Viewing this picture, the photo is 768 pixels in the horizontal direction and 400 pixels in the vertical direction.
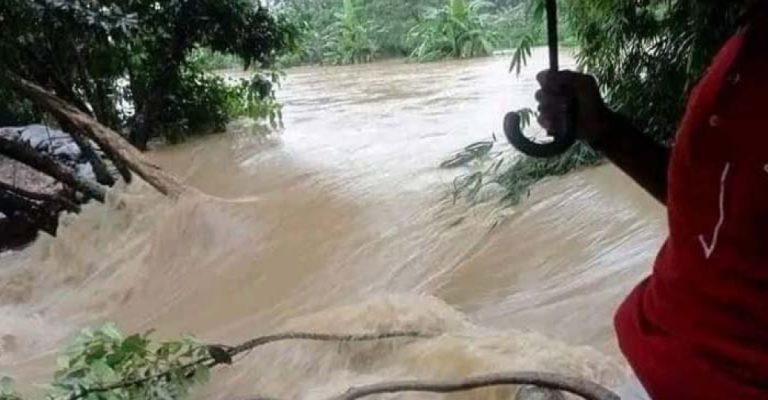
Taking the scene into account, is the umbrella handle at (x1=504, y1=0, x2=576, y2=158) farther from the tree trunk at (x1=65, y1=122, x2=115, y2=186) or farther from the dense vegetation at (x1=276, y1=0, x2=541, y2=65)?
the dense vegetation at (x1=276, y1=0, x2=541, y2=65)

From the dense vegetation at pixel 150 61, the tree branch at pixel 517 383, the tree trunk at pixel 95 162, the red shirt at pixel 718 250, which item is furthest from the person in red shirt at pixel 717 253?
the tree trunk at pixel 95 162

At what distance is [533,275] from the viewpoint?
3.43 metres

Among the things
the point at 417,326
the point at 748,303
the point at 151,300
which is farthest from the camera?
the point at 151,300

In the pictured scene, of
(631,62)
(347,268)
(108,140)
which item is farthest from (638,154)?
(108,140)

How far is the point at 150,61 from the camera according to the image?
676 cm

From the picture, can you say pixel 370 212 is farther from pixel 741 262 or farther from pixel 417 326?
pixel 741 262

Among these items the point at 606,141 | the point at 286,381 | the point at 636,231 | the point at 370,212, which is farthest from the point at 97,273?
the point at 606,141

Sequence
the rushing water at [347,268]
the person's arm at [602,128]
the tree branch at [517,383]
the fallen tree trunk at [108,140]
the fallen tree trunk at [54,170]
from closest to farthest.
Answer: the person's arm at [602,128] < the tree branch at [517,383] < the rushing water at [347,268] < the fallen tree trunk at [108,140] < the fallen tree trunk at [54,170]

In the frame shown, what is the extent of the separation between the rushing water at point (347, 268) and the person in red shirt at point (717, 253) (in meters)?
1.31

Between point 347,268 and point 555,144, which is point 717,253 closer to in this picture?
point 555,144

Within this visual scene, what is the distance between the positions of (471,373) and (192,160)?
4626 mm

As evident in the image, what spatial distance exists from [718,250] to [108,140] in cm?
465

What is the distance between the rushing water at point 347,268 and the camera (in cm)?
266

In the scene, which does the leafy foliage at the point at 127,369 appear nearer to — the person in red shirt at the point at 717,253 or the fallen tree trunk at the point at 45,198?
Result: the person in red shirt at the point at 717,253
